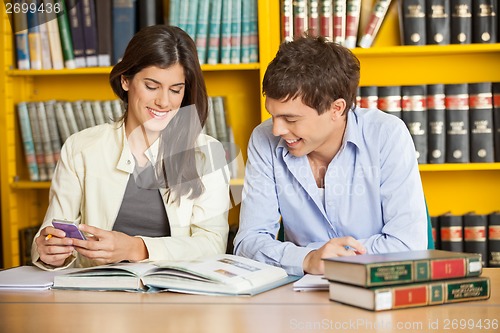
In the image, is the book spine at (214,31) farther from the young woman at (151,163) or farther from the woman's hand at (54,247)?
the woman's hand at (54,247)

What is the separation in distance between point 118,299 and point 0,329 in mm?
244

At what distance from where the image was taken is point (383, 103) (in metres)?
2.88

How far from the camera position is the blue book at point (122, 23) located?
2963 millimetres

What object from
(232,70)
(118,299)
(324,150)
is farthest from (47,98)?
(118,299)

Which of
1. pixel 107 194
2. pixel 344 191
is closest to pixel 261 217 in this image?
pixel 344 191

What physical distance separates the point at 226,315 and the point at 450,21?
1.89 m

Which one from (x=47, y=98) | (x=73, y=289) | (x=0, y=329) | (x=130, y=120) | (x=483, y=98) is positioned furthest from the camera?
(x=47, y=98)

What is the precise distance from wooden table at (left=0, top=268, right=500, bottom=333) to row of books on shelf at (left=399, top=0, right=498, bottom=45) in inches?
60.5

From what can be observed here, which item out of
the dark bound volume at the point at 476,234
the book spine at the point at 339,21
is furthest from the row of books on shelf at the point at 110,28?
the dark bound volume at the point at 476,234

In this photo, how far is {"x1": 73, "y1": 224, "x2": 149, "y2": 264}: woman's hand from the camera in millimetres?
1664

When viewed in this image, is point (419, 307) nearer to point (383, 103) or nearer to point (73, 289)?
point (73, 289)

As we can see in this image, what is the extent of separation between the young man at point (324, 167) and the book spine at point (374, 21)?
99 cm

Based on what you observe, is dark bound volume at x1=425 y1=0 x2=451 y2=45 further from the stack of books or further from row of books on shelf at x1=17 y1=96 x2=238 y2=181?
the stack of books

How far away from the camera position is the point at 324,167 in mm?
1942
